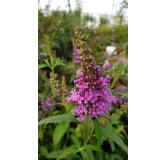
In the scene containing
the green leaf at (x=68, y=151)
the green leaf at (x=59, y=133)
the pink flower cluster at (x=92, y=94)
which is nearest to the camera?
the pink flower cluster at (x=92, y=94)

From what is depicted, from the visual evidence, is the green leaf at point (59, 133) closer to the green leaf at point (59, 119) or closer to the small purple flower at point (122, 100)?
the green leaf at point (59, 119)

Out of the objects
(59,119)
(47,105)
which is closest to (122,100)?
(47,105)

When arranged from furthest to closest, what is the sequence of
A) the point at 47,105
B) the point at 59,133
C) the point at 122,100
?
the point at 122,100 → the point at 47,105 → the point at 59,133

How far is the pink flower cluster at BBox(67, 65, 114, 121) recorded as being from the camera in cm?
59

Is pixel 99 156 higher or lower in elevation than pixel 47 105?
lower

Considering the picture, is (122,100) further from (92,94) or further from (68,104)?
(92,94)

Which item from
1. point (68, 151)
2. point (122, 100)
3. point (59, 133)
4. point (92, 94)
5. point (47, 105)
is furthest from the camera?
point (122, 100)

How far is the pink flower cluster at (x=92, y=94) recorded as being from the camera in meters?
0.59

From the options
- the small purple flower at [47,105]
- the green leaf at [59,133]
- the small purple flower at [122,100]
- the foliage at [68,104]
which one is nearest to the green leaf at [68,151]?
the foliage at [68,104]

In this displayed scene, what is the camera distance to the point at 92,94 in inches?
23.4

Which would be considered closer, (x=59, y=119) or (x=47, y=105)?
(x=59, y=119)
